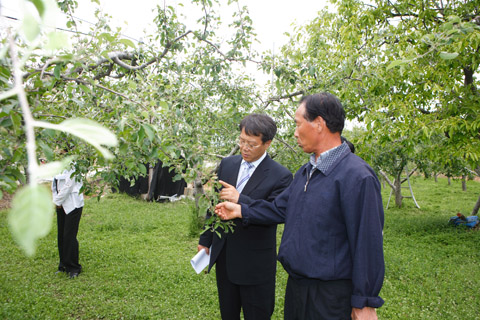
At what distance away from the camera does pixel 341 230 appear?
1.85 m

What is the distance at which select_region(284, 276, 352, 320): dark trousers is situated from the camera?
1839mm

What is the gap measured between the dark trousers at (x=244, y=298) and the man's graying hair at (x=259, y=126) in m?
0.94

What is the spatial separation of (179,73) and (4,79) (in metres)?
2.16

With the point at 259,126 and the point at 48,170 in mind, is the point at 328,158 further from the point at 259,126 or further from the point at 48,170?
the point at 48,170

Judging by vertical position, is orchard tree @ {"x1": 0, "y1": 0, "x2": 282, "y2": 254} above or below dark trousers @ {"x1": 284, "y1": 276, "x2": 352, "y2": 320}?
above

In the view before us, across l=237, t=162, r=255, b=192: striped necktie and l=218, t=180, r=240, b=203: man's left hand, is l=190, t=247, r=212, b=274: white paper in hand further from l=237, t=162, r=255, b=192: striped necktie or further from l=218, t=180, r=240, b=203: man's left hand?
l=218, t=180, r=240, b=203: man's left hand

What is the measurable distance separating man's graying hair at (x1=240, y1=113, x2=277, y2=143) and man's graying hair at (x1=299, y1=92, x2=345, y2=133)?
2.08 feet

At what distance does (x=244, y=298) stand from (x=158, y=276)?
3.18 meters

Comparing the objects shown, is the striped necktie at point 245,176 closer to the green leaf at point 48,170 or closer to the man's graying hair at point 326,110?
the man's graying hair at point 326,110

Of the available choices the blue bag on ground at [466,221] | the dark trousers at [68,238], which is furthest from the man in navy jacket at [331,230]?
the blue bag on ground at [466,221]

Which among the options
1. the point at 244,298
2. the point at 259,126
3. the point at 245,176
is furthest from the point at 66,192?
the point at 259,126

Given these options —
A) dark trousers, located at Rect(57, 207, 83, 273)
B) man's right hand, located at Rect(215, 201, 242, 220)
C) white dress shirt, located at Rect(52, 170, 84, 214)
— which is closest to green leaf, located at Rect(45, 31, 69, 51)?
man's right hand, located at Rect(215, 201, 242, 220)

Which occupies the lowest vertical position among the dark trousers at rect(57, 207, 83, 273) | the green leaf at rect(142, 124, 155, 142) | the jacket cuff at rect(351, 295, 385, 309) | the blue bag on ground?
the blue bag on ground

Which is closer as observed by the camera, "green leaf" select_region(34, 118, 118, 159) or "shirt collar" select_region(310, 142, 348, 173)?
"green leaf" select_region(34, 118, 118, 159)
